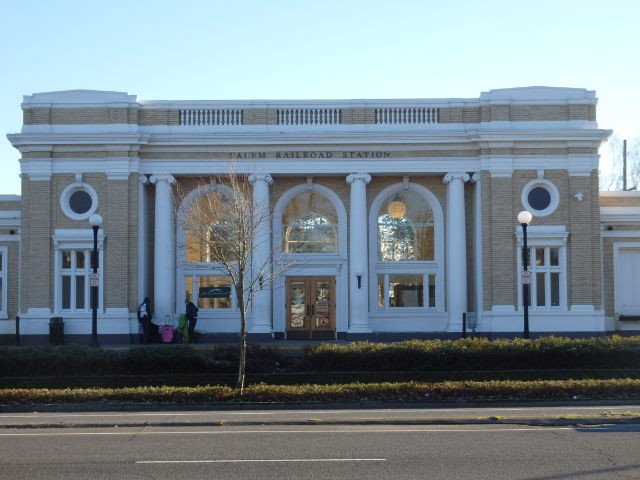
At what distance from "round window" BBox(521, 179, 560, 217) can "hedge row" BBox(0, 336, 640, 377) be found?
1055 centimetres

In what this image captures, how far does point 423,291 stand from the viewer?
116 feet

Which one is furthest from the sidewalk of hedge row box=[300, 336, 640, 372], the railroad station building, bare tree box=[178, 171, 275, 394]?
the railroad station building

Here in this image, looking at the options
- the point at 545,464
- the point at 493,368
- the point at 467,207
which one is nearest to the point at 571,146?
the point at 467,207

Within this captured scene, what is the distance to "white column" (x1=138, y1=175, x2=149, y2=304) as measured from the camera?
33.3m

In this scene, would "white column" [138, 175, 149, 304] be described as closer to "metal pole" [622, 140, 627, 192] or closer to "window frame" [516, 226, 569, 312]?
"window frame" [516, 226, 569, 312]

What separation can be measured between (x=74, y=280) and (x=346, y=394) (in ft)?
60.3

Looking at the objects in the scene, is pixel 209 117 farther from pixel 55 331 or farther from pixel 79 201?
pixel 55 331

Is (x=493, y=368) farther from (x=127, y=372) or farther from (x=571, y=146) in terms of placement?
(x=571, y=146)

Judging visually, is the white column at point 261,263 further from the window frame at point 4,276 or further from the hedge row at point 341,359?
the window frame at point 4,276

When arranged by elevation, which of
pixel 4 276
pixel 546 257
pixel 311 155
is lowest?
pixel 4 276

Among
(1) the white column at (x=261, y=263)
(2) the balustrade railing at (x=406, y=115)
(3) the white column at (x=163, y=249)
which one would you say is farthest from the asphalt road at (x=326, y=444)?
(2) the balustrade railing at (x=406, y=115)

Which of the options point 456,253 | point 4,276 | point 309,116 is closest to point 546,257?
point 456,253

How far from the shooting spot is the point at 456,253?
33500 mm

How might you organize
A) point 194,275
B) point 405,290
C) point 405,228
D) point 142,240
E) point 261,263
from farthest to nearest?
point 405,228 → point 405,290 → point 194,275 → point 142,240 → point 261,263
